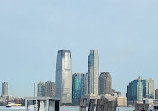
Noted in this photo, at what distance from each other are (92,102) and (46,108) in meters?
10.3

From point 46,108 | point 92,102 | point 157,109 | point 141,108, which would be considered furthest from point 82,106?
point 157,109

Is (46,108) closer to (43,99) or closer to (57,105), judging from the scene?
(43,99)

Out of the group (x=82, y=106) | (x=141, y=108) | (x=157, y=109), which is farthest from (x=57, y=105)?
(x=157, y=109)

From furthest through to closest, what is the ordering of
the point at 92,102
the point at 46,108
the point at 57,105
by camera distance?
the point at 92,102 → the point at 57,105 → the point at 46,108

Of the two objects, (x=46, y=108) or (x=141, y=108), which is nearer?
(x=46, y=108)

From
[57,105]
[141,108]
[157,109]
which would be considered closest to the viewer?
[57,105]

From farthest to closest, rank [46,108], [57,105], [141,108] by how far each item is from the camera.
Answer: [141,108] → [57,105] → [46,108]

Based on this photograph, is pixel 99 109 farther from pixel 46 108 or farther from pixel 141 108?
pixel 141 108

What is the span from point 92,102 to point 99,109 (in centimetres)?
377

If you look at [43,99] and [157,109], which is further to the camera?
[157,109]

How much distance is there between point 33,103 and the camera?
178 feet

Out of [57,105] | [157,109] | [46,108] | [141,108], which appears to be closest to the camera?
[46,108]

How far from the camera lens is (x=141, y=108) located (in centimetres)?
8025

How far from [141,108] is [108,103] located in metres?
22.7
